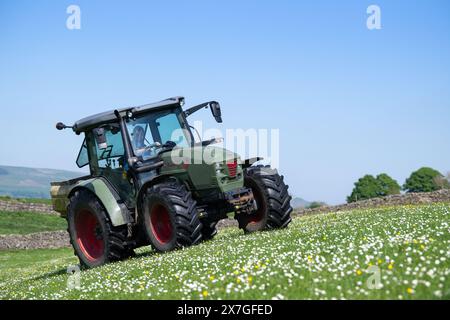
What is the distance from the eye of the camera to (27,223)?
46688 millimetres

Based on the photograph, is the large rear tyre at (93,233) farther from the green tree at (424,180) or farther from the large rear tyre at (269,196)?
the green tree at (424,180)

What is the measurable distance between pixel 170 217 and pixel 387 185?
258 feet

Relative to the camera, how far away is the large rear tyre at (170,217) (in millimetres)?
14812

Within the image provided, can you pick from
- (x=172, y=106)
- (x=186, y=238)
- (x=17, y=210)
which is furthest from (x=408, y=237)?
(x=17, y=210)

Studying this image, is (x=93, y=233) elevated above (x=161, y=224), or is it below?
below

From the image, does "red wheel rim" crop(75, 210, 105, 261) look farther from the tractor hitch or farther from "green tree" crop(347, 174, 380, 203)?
"green tree" crop(347, 174, 380, 203)

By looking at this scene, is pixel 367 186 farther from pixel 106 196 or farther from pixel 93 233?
pixel 106 196

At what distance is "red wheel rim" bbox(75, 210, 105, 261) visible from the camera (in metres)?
17.7

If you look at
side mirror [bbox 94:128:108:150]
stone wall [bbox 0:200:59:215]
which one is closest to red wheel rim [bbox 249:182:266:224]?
side mirror [bbox 94:128:108:150]

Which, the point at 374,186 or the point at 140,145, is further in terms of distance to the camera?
the point at 374,186

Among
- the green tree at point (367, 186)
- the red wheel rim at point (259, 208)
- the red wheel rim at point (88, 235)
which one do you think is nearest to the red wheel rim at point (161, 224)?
the red wheel rim at point (88, 235)

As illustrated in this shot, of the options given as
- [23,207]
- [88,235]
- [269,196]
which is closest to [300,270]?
[269,196]

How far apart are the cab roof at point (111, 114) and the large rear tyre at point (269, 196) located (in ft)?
9.12
